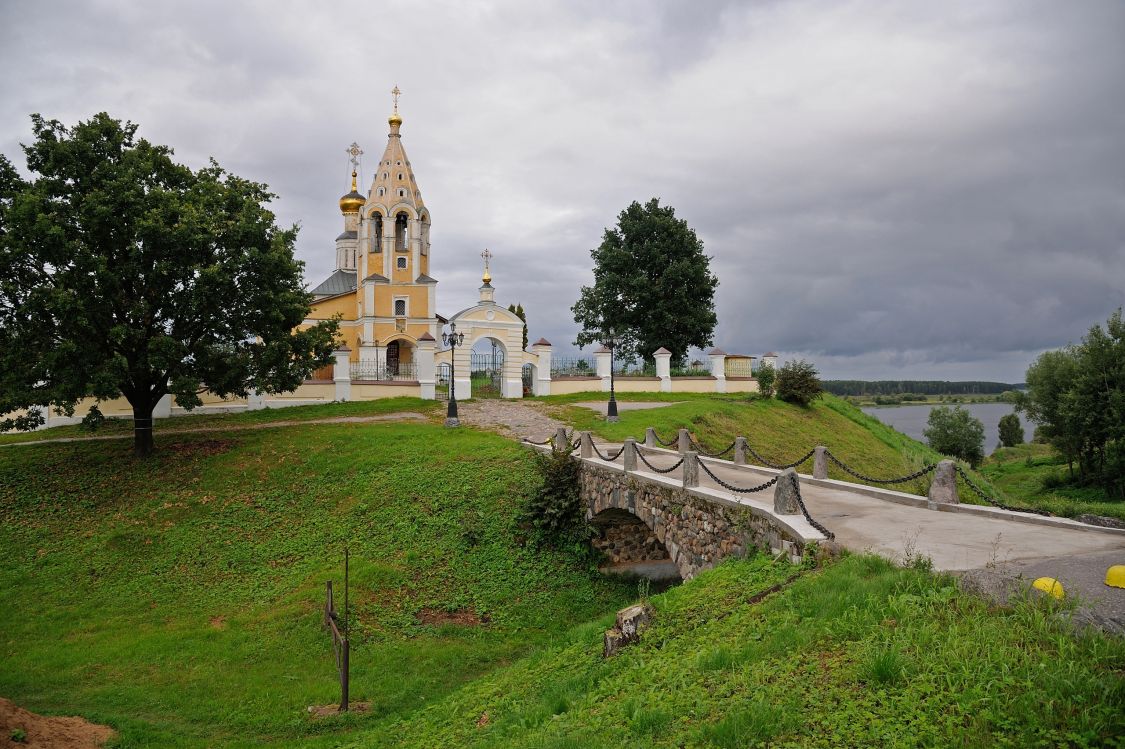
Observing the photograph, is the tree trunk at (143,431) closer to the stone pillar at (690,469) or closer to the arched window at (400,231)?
the stone pillar at (690,469)

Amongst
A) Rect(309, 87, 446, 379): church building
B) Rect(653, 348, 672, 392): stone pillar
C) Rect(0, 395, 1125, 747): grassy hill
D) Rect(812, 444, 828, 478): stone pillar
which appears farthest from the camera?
Rect(309, 87, 446, 379): church building

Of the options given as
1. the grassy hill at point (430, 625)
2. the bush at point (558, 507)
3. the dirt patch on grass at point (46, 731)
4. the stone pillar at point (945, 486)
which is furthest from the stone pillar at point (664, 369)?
the dirt patch on grass at point (46, 731)

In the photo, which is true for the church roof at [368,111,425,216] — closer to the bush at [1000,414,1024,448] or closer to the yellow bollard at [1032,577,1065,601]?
the yellow bollard at [1032,577,1065,601]

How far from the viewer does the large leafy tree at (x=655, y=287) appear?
3656 centimetres

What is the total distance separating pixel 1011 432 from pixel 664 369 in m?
46.9

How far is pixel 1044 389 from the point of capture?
34.0m

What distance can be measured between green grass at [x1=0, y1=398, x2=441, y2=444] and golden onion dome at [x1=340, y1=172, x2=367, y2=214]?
817 inches

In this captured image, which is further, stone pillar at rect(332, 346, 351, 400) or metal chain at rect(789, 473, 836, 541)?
stone pillar at rect(332, 346, 351, 400)

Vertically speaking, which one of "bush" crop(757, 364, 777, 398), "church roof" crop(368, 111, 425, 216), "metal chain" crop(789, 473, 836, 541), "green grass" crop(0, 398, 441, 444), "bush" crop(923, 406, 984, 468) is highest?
"church roof" crop(368, 111, 425, 216)

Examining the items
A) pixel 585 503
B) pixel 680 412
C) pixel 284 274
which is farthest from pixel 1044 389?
pixel 284 274

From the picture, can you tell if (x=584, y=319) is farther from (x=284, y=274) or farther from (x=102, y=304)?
(x=102, y=304)

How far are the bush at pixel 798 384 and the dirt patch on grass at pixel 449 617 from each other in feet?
68.5

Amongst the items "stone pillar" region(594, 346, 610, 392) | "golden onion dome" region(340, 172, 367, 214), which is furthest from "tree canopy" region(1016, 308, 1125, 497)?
"golden onion dome" region(340, 172, 367, 214)

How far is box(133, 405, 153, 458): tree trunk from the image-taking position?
17.7m
